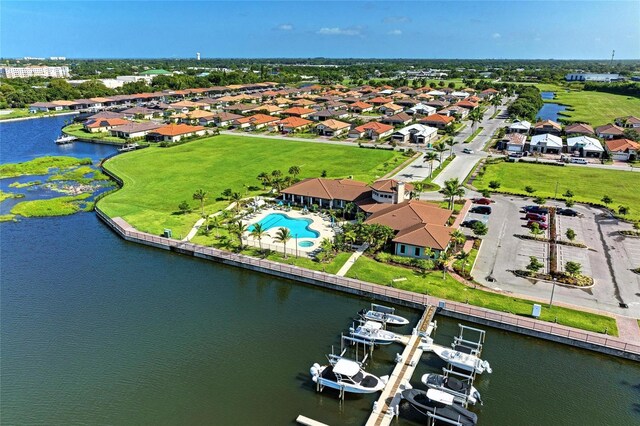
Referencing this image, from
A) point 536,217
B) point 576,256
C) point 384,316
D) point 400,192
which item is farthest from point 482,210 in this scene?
point 384,316

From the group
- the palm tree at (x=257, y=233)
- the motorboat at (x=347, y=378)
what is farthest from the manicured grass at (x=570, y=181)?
the motorboat at (x=347, y=378)

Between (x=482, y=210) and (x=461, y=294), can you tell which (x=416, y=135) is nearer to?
(x=482, y=210)

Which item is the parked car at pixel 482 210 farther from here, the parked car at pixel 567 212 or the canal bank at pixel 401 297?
the canal bank at pixel 401 297

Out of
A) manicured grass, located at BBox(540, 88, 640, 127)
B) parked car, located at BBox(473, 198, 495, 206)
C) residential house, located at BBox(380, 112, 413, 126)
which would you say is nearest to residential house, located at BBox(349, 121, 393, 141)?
residential house, located at BBox(380, 112, 413, 126)

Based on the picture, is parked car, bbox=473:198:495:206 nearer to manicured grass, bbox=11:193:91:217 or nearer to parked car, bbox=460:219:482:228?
parked car, bbox=460:219:482:228

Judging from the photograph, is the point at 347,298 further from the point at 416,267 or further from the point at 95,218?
the point at 95,218

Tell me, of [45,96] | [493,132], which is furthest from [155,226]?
[45,96]
